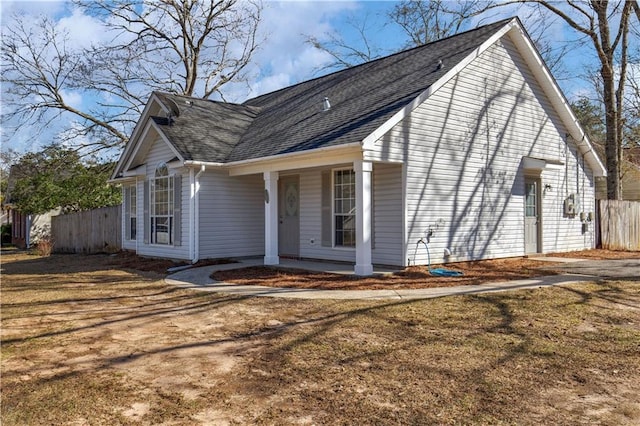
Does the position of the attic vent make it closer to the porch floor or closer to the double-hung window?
the porch floor

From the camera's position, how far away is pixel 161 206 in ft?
47.7

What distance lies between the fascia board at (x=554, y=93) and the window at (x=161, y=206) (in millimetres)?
10475

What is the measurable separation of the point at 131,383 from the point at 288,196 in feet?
33.6

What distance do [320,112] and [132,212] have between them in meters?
8.36

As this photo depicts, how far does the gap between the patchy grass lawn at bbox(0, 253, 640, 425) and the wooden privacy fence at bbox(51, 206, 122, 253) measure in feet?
36.9

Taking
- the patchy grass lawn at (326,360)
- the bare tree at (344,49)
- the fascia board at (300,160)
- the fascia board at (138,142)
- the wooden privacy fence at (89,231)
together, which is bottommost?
the patchy grass lawn at (326,360)

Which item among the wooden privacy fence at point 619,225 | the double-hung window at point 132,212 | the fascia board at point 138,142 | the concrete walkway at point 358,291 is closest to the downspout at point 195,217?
the concrete walkway at point 358,291

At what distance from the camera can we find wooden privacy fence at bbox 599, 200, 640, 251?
16734mm

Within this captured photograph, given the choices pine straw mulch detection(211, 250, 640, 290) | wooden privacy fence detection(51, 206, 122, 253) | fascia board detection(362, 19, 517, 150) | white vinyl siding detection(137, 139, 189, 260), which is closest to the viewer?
pine straw mulch detection(211, 250, 640, 290)

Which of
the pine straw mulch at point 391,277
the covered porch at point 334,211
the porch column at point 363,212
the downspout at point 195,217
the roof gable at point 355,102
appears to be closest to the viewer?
the pine straw mulch at point 391,277

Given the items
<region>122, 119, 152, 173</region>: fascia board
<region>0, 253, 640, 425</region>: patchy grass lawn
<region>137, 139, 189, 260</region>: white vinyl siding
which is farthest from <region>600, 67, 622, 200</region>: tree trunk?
<region>122, 119, 152, 173</region>: fascia board

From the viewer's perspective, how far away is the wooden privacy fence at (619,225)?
1673 centimetres

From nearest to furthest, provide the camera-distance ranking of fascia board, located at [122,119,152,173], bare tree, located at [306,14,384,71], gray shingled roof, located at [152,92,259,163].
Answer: gray shingled roof, located at [152,92,259,163] < fascia board, located at [122,119,152,173] < bare tree, located at [306,14,384,71]

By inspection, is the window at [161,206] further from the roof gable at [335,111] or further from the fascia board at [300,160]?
the fascia board at [300,160]
